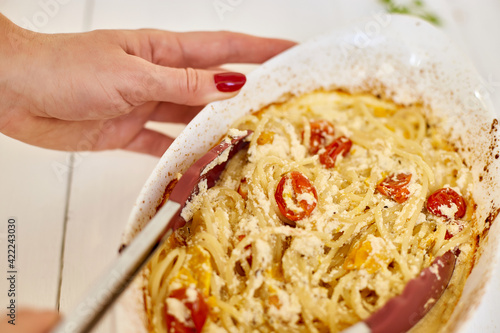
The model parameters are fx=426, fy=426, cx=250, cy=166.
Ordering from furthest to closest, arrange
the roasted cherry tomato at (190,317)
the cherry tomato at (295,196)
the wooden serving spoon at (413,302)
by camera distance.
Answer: the cherry tomato at (295,196), the roasted cherry tomato at (190,317), the wooden serving spoon at (413,302)

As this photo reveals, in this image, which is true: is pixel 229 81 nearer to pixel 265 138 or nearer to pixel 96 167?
pixel 265 138

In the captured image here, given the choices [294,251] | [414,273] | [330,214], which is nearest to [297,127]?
[330,214]

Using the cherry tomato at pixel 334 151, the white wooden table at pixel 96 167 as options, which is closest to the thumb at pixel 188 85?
the cherry tomato at pixel 334 151

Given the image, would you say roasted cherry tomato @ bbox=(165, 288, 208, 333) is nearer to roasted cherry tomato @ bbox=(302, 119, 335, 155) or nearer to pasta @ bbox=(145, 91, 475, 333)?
pasta @ bbox=(145, 91, 475, 333)

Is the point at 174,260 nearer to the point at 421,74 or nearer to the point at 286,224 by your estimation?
the point at 286,224

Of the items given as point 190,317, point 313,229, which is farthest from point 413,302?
point 190,317

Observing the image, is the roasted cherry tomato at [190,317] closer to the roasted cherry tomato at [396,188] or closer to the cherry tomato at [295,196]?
the cherry tomato at [295,196]
